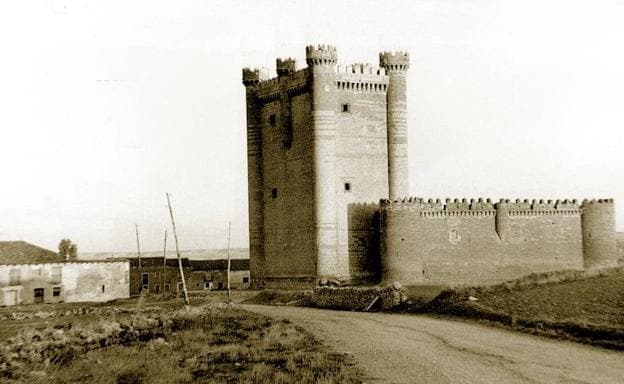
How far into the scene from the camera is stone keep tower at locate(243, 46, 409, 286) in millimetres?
38438

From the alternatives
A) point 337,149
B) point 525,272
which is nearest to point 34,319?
point 337,149

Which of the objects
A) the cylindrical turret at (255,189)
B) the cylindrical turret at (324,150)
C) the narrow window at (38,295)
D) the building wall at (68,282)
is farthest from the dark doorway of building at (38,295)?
the cylindrical turret at (324,150)

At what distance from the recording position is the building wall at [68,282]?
47.5 meters

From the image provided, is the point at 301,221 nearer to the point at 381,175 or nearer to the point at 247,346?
the point at 381,175

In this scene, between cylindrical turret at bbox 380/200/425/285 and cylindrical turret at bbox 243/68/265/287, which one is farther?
cylindrical turret at bbox 243/68/265/287

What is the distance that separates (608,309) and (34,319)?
26.3 m

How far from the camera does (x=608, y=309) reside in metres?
19.8

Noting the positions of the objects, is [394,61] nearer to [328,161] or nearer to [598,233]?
[328,161]

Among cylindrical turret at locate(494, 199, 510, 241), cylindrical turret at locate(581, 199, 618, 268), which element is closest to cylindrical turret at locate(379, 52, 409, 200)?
cylindrical turret at locate(494, 199, 510, 241)

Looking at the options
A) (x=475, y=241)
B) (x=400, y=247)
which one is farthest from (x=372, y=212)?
(x=475, y=241)

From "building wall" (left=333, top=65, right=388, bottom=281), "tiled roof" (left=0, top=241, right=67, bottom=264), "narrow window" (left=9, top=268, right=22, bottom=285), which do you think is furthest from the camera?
"tiled roof" (left=0, top=241, right=67, bottom=264)

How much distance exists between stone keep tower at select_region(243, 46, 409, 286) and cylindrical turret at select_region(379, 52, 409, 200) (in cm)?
6

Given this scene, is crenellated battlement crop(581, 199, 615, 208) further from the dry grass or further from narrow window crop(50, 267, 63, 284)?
narrow window crop(50, 267, 63, 284)

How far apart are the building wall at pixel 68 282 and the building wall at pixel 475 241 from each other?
25.4 metres
